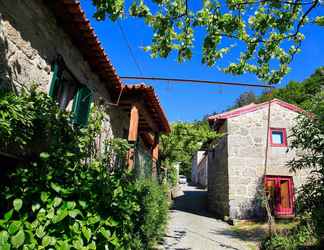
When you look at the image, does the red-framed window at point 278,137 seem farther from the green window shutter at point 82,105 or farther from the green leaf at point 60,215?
the green leaf at point 60,215

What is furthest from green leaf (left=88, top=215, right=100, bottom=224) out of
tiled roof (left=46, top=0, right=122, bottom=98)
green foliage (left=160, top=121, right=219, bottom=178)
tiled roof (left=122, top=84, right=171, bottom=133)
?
green foliage (left=160, top=121, right=219, bottom=178)

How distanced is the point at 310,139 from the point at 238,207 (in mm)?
6864

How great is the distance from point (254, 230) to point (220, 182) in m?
4.28

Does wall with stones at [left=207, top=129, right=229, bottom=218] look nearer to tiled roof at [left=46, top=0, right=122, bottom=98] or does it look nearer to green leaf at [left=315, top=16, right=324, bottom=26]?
green leaf at [left=315, top=16, right=324, bottom=26]

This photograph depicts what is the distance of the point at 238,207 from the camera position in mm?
12875

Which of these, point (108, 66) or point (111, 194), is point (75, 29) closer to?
point (108, 66)

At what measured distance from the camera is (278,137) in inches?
550

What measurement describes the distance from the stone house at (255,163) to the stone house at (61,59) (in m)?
8.07

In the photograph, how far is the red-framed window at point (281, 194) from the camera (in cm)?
1307

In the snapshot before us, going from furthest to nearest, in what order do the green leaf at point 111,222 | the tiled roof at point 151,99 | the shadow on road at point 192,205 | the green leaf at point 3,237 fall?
the shadow on road at point 192,205
the tiled roof at point 151,99
the green leaf at point 111,222
the green leaf at point 3,237

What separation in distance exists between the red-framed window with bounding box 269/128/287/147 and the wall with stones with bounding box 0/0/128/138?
456 inches

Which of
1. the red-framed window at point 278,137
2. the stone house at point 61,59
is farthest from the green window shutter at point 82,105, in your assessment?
the red-framed window at point 278,137

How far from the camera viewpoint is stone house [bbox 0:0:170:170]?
3.32m

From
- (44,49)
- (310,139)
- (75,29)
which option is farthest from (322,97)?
(44,49)
